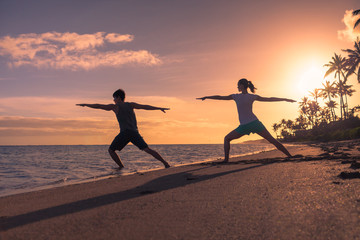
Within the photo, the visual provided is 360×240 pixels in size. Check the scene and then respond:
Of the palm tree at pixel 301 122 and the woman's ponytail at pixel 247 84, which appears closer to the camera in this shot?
the woman's ponytail at pixel 247 84

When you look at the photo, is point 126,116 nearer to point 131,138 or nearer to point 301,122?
point 131,138

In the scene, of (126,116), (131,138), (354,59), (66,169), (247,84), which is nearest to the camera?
(247,84)

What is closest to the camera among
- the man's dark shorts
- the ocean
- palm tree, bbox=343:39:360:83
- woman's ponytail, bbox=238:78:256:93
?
the ocean

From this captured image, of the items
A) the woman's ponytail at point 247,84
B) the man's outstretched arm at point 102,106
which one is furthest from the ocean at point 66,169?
the woman's ponytail at point 247,84

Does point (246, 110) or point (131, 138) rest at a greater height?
point (246, 110)

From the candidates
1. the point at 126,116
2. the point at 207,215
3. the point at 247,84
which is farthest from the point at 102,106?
the point at 207,215

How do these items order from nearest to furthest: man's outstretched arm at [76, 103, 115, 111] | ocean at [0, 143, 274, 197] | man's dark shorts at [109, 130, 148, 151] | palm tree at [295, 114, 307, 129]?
ocean at [0, 143, 274, 197], man's outstretched arm at [76, 103, 115, 111], man's dark shorts at [109, 130, 148, 151], palm tree at [295, 114, 307, 129]

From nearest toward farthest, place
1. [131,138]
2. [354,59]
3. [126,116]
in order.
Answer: [126,116] < [131,138] < [354,59]

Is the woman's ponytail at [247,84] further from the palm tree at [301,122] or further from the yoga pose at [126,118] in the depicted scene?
the palm tree at [301,122]

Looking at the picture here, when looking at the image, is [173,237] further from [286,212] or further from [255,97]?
[255,97]

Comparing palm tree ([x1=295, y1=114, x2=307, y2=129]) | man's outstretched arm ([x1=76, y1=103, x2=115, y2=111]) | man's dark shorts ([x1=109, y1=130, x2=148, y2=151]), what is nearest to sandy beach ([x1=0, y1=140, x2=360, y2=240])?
man's outstretched arm ([x1=76, y1=103, x2=115, y2=111])

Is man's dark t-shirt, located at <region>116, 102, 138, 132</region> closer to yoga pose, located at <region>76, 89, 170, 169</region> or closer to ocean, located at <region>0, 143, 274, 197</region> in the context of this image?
yoga pose, located at <region>76, 89, 170, 169</region>

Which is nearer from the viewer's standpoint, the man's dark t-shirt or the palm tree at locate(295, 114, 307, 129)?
the man's dark t-shirt

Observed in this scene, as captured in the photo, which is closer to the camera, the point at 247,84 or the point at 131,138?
the point at 247,84
